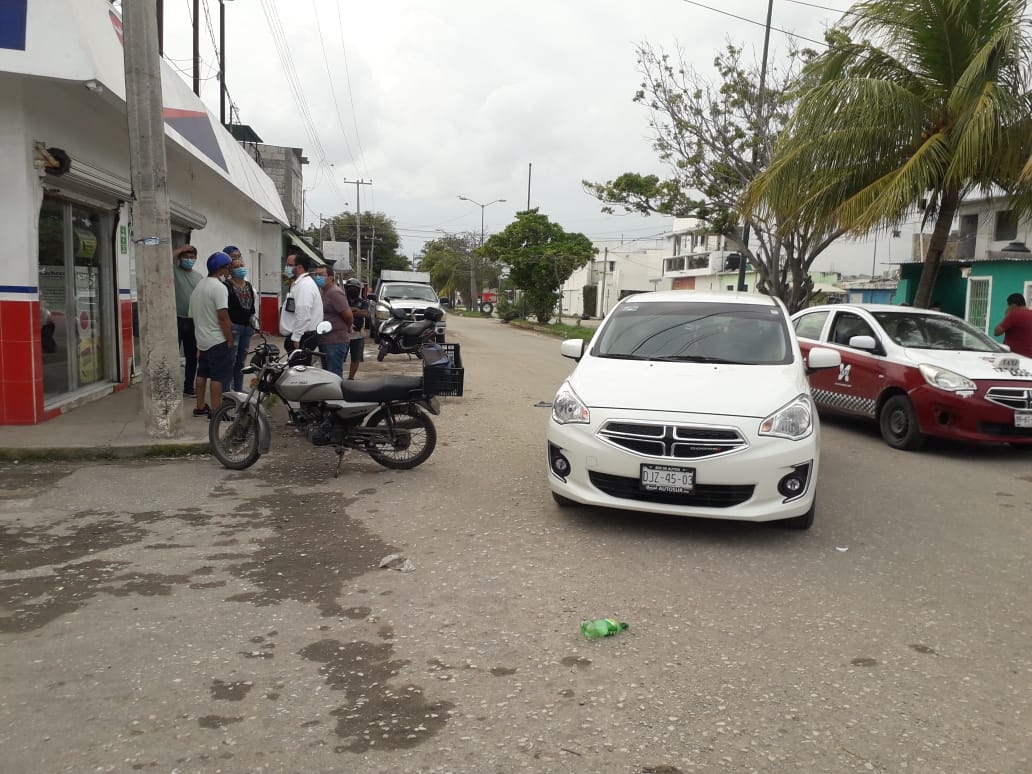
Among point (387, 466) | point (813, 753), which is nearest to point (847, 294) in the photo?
point (387, 466)

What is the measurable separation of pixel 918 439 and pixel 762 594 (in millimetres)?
4964

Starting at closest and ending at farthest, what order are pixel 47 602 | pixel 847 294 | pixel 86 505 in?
pixel 47 602
pixel 86 505
pixel 847 294

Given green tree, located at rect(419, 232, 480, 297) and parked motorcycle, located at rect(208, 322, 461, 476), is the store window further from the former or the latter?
green tree, located at rect(419, 232, 480, 297)

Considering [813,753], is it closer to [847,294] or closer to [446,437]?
[446,437]

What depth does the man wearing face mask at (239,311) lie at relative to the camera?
9.15m

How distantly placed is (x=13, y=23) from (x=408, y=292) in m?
16.0

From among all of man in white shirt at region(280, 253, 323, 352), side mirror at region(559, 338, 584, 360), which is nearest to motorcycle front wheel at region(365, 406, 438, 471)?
side mirror at region(559, 338, 584, 360)

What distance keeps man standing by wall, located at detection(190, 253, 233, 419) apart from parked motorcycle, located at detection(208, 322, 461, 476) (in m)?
1.13

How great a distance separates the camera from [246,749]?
9.62 ft

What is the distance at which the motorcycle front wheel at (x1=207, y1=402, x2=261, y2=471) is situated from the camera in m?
7.14

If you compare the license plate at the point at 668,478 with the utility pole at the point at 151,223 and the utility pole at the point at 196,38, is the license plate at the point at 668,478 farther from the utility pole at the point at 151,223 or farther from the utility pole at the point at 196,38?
the utility pole at the point at 196,38

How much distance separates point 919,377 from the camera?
334 inches

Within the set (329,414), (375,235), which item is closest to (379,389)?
(329,414)

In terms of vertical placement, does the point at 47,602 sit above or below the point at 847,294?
below
